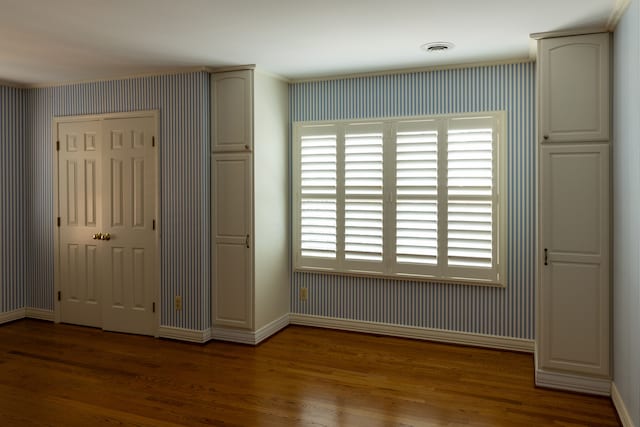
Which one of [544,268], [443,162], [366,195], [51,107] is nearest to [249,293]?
[366,195]

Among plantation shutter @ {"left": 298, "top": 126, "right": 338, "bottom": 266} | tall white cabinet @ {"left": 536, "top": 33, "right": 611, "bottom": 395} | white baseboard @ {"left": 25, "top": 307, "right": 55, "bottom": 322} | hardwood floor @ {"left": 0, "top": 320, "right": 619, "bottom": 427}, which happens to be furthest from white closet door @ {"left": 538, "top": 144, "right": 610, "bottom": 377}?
white baseboard @ {"left": 25, "top": 307, "right": 55, "bottom": 322}

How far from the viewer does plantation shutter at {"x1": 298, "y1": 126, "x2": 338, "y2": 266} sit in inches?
199

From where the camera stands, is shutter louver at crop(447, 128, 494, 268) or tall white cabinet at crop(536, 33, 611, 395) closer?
tall white cabinet at crop(536, 33, 611, 395)

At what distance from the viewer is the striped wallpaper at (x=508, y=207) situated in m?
4.38

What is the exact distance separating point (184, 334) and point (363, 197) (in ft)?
6.84

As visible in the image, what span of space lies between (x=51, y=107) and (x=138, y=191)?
1450 mm

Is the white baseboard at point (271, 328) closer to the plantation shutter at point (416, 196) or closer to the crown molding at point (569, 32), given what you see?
the plantation shutter at point (416, 196)

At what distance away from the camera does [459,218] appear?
14.9ft

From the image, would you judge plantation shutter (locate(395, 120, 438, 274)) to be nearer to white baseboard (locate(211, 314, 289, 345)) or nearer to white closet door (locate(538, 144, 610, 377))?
white closet door (locate(538, 144, 610, 377))

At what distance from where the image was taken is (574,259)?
3572 mm

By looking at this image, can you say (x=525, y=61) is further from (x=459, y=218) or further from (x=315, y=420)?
(x=315, y=420)

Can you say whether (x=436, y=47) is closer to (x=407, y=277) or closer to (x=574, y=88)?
(x=574, y=88)

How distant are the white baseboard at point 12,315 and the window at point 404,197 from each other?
303cm

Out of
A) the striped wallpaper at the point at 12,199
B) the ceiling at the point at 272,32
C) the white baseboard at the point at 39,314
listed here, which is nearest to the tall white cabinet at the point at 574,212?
the ceiling at the point at 272,32
